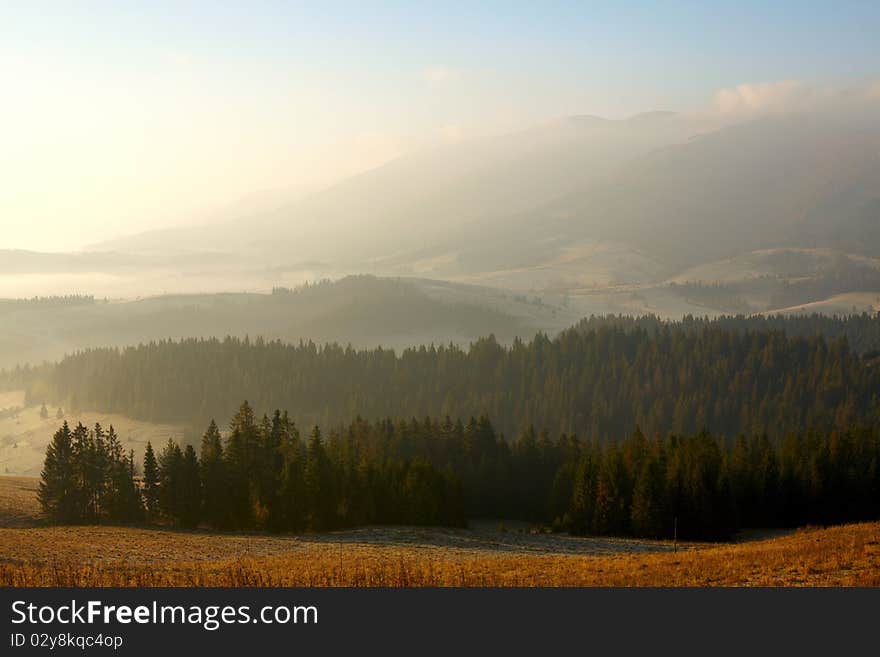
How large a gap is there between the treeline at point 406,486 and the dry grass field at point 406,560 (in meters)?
6.12

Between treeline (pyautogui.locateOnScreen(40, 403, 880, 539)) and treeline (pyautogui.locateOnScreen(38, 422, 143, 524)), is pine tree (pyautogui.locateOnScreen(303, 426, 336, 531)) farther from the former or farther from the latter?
treeline (pyautogui.locateOnScreen(38, 422, 143, 524))

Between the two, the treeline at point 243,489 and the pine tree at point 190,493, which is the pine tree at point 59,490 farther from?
the pine tree at point 190,493

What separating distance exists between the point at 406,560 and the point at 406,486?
34.5 metres

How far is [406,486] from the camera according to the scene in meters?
78.5

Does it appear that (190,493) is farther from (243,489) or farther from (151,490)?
(243,489)

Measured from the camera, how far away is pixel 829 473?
86.0 m

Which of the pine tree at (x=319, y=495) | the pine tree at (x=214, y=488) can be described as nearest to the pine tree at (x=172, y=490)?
the pine tree at (x=214, y=488)

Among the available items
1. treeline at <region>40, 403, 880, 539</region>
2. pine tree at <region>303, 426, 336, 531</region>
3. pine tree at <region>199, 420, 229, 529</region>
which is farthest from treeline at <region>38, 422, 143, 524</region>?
pine tree at <region>303, 426, 336, 531</region>

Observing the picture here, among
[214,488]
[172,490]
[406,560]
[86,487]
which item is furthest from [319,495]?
[406,560]

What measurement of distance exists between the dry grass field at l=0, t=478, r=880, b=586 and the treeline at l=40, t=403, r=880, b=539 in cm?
612

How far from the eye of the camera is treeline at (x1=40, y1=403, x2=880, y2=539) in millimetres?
74562

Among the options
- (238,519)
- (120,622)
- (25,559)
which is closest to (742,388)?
(238,519)

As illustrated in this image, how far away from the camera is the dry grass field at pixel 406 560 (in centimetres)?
2862

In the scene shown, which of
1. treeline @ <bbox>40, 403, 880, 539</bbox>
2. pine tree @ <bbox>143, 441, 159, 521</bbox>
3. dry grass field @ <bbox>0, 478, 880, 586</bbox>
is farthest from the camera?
pine tree @ <bbox>143, 441, 159, 521</bbox>
